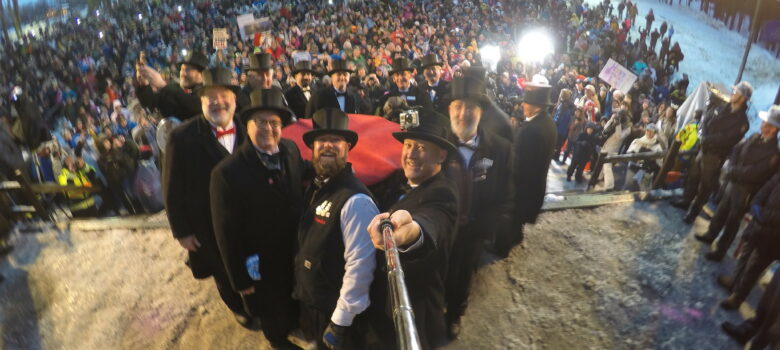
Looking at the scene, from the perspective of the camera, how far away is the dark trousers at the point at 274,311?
2912 mm

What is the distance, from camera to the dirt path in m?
3.41

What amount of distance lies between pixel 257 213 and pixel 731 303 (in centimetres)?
414

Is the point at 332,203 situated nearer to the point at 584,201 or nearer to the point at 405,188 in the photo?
the point at 405,188

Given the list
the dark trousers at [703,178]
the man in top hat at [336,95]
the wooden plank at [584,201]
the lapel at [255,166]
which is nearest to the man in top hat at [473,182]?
the lapel at [255,166]

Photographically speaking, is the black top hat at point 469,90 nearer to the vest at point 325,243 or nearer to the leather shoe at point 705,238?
the vest at point 325,243

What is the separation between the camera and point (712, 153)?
14.8 feet

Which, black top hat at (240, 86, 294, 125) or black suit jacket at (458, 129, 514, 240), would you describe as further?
black suit jacket at (458, 129, 514, 240)

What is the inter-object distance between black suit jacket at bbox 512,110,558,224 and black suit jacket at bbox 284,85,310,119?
106 inches

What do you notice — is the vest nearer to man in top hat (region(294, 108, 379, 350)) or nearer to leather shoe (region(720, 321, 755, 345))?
man in top hat (region(294, 108, 379, 350))

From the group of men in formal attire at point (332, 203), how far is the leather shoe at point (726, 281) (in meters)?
1.95

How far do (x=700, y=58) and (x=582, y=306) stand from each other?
1961 cm

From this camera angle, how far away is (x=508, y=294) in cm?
376

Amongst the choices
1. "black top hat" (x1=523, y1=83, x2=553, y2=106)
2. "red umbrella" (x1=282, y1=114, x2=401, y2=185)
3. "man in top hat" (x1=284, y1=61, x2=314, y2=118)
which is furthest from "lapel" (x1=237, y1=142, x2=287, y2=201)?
"man in top hat" (x1=284, y1=61, x2=314, y2=118)

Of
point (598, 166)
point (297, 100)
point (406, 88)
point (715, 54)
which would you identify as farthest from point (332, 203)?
point (715, 54)
